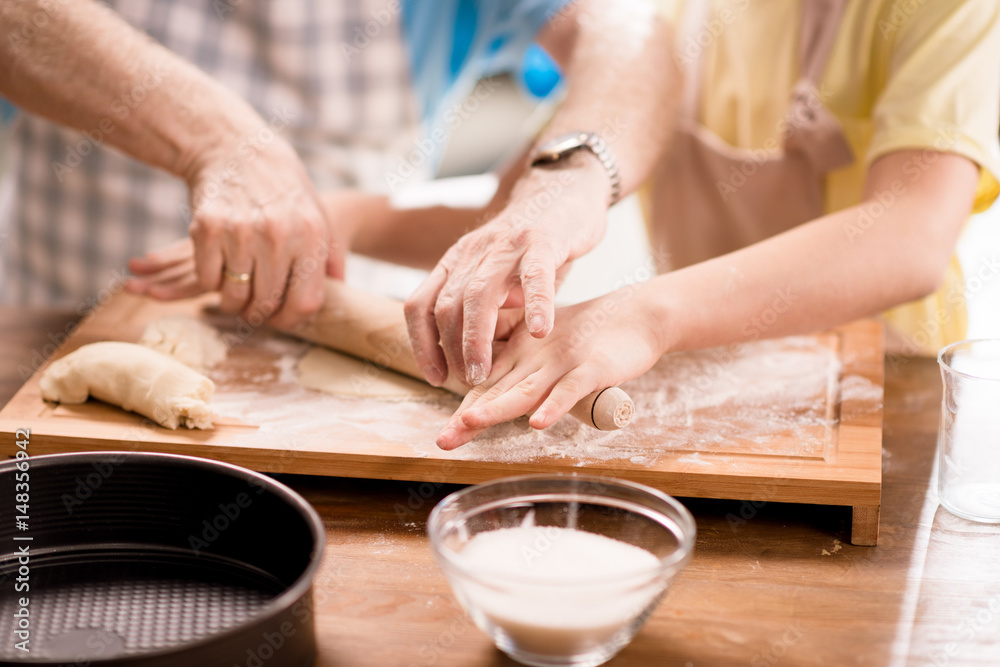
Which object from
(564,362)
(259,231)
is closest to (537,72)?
(259,231)

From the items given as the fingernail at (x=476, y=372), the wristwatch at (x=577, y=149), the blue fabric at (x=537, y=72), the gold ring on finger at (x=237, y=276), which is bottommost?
the gold ring on finger at (x=237, y=276)

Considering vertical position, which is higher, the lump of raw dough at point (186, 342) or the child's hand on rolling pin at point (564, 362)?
the child's hand on rolling pin at point (564, 362)

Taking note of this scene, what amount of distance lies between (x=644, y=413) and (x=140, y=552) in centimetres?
63

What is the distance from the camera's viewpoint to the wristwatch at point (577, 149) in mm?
1432

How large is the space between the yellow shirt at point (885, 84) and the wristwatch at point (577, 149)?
1.31ft

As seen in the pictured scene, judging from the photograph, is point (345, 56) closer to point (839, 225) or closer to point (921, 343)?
point (839, 225)

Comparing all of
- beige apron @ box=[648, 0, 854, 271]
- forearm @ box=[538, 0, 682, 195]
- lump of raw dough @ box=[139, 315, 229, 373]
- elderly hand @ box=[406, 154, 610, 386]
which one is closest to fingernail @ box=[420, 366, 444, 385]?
elderly hand @ box=[406, 154, 610, 386]

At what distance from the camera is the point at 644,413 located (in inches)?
46.9

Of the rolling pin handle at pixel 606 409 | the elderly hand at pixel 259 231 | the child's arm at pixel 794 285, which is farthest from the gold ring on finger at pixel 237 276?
the rolling pin handle at pixel 606 409

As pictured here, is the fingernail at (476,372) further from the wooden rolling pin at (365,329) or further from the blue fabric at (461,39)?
the blue fabric at (461,39)

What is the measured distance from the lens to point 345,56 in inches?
78.8

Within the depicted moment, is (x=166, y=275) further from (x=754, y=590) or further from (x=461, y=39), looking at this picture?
(x=754, y=590)

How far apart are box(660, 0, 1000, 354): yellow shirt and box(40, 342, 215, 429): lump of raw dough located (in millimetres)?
1054

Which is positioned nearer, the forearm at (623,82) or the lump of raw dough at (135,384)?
the lump of raw dough at (135,384)
